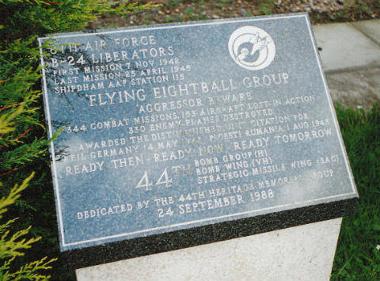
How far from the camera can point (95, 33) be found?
220 centimetres

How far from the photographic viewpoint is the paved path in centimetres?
460

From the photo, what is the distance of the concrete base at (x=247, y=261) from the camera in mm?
2191

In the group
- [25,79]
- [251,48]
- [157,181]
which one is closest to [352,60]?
[251,48]

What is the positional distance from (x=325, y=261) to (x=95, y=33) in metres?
1.84

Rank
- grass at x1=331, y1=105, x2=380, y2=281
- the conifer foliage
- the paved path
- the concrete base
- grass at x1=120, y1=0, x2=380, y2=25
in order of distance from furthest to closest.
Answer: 1. grass at x1=120, y1=0, x2=380, y2=25
2. the paved path
3. grass at x1=331, y1=105, x2=380, y2=281
4. the concrete base
5. the conifer foliage

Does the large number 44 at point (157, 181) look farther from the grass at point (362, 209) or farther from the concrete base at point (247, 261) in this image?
the grass at point (362, 209)

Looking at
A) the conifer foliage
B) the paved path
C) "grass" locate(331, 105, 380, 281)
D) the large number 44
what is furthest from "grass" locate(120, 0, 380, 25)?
the large number 44

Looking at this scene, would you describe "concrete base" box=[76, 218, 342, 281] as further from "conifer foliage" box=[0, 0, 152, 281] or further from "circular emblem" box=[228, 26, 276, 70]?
"circular emblem" box=[228, 26, 276, 70]

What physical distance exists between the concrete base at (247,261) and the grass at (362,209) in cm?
44

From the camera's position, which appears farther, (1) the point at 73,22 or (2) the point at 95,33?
(1) the point at 73,22

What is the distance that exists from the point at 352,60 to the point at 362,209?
2488mm

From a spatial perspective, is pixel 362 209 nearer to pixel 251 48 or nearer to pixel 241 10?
pixel 251 48

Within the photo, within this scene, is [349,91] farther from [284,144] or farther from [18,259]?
[18,259]

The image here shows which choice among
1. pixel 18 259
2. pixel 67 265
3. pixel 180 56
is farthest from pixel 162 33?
pixel 18 259
